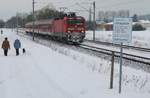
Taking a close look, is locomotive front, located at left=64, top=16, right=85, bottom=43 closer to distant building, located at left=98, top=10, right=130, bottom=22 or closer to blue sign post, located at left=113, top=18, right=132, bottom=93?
distant building, located at left=98, top=10, right=130, bottom=22

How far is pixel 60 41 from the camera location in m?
46.0

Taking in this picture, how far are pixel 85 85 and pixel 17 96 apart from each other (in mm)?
2340

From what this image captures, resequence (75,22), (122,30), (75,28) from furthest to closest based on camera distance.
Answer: (75,22) → (75,28) → (122,30)

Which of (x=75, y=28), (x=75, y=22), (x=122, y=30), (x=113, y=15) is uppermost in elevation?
(x=113, y=15)

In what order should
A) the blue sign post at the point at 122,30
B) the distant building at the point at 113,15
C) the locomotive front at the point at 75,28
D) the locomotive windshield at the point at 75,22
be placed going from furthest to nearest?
the locomotive windshield at the point at 75,22
the locomotive front at the point at 75,28
the distant building at the point at 113,15
the blue sign post at the point at 122,30

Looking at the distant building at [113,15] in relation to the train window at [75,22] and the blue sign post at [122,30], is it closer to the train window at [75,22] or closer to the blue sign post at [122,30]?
the blue sign post at [122,30]

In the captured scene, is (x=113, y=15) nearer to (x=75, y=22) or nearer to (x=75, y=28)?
(x=75, y=28)

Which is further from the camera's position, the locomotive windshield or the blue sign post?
the locomotive windshield

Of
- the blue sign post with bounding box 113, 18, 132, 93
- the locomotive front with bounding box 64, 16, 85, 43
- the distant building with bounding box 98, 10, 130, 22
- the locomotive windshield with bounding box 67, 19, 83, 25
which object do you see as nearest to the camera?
the blue sign post with bounding box 113, 18, 132, 93

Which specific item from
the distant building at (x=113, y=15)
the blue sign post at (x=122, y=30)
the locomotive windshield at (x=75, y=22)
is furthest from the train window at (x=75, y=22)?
the blue sign post at (x=122, y=30)

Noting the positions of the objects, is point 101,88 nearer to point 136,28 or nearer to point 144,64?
point 144,64

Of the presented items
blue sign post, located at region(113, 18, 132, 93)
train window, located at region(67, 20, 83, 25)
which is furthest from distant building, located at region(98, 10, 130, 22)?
train window, located at region(67, 20, 83, 25)

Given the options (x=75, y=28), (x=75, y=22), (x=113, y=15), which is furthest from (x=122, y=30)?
(x=75, y=22)

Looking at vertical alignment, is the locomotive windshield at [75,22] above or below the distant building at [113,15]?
below
